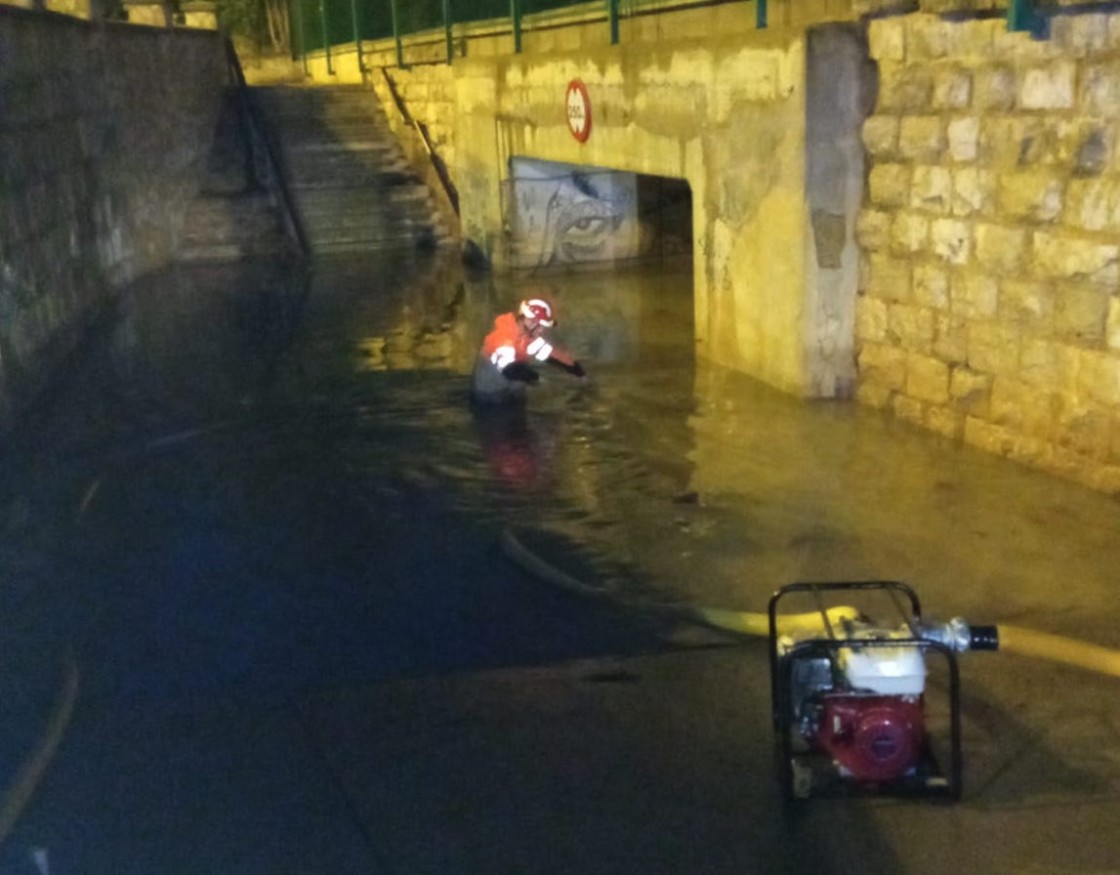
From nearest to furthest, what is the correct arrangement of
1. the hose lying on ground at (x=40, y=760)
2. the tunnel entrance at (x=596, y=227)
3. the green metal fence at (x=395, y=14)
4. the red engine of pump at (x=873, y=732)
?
1. the red engine of pump at (x=873, y=732)
2. the hose lying on ground at (x=40, y=760)
3. the green metal fence at (x=395, y=14)
4. the tunnel entrance at (x=596, y=227)

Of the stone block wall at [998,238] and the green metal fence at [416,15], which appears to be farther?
the green metal fence at [416,15]

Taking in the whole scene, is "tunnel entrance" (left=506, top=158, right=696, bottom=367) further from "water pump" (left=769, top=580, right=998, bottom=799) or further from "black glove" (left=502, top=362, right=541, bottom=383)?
"water pump" (left=769, top=580, right=998, bottom=799)

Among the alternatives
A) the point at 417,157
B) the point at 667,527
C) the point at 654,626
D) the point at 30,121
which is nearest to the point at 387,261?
the point at 417,157

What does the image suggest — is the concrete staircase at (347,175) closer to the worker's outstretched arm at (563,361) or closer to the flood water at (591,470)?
the flood water at (591,470)

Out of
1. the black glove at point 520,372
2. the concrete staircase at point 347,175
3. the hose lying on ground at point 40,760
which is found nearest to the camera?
the hose lying on ground at point 40,760

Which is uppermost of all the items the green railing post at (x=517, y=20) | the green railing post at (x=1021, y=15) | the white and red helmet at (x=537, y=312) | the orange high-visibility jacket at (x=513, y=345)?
the green railing post at (x=517, y=20)

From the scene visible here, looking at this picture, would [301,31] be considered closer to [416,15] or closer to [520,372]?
[416,15]

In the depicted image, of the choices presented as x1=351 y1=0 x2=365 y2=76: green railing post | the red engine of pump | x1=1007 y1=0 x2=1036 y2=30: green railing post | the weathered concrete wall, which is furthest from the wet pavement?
x1=351 y1=0 x2=365 y2=76: green railing post

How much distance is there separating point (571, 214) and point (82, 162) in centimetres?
535

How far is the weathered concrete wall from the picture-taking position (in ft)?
32.6

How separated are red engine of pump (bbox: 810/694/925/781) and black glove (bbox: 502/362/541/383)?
4.95 m

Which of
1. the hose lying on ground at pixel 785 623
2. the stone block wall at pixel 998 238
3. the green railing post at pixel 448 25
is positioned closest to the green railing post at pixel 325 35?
the green railing post at pixel 448 25

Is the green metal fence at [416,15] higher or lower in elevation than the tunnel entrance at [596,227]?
higher

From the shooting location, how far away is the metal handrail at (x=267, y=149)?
59.5 ft
